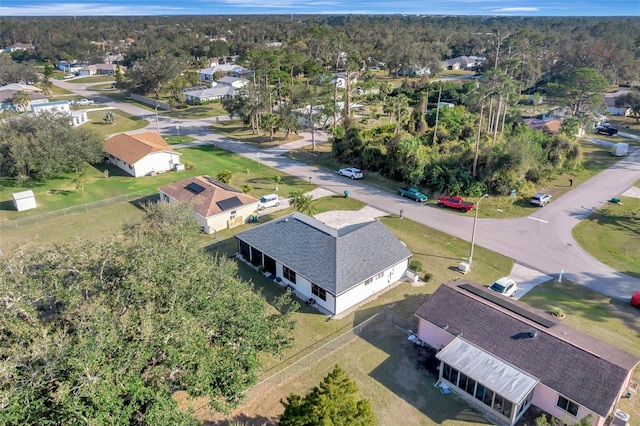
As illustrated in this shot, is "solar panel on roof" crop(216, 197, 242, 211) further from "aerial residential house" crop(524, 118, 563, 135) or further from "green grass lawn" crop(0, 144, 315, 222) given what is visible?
"aerial residential house" crop(524, 118, 563, 135)

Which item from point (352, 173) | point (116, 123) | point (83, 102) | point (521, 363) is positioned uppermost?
point (83, 102)

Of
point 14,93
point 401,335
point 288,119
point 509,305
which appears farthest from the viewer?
point 14,93

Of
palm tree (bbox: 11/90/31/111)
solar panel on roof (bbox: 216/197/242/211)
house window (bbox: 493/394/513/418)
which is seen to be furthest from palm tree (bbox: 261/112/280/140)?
house window (bbox: 493/394/513/418)

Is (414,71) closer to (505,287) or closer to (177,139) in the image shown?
(177,139)

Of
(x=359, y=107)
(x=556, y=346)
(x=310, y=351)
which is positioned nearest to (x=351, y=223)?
(x=310, y=351)

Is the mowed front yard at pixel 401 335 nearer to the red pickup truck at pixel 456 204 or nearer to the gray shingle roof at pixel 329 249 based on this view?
the gray shingle roof at pixel 329 249

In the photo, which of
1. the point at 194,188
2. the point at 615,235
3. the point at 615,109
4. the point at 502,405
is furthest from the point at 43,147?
the point at 615,109

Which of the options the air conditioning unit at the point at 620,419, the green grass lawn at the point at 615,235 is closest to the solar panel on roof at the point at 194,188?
the green grass lawn at the point at 615,235
